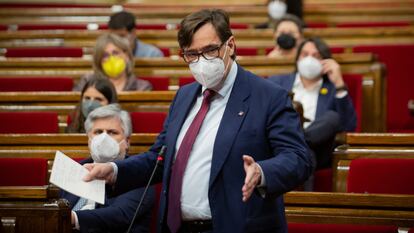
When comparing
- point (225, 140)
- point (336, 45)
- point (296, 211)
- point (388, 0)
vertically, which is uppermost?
point (388, 0)

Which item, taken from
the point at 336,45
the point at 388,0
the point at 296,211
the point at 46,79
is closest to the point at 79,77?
the point at 46,79

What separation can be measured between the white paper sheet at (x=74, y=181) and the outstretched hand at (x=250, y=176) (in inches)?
7.7

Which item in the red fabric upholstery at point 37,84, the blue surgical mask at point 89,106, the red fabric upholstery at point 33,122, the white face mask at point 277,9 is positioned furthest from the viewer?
the white face mask at point 277,9

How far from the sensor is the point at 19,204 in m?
1.10

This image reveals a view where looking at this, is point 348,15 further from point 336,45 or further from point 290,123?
point 290,123

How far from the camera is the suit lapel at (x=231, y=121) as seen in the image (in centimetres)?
103

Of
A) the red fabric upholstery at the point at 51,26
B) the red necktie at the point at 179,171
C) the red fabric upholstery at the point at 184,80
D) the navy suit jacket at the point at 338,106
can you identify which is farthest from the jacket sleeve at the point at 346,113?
the red fabric upholstery at the point at 51,26

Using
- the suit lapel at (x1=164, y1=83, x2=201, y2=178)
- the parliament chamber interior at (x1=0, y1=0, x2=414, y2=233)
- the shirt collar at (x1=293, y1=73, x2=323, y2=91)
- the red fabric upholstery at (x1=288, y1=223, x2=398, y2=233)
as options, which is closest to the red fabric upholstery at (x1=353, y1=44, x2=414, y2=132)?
the parliament chamber interior at (x1=0, y1=0, x2=414, y2=233)

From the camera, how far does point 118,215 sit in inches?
49.1

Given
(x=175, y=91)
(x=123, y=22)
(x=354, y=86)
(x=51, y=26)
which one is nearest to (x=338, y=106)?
(x=354, y=86)

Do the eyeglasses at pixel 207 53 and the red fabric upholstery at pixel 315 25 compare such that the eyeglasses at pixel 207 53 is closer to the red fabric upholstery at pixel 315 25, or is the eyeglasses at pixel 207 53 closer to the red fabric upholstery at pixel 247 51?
the red fabric upholstery at pixel 247 51

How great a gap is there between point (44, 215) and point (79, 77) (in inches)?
43.1

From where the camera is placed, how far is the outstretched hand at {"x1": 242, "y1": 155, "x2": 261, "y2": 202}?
927 mm

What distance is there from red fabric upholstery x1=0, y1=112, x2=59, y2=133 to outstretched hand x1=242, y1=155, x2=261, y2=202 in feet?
3.04
